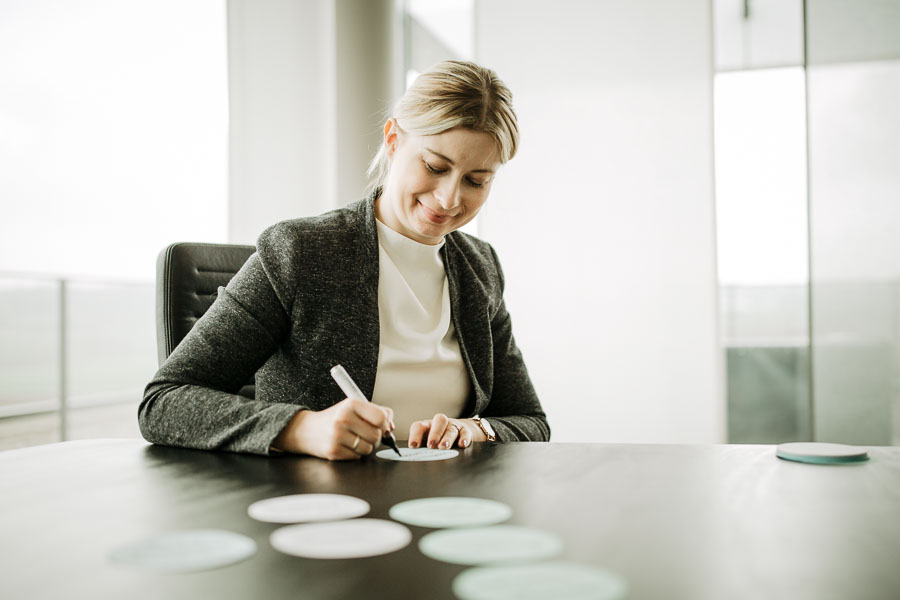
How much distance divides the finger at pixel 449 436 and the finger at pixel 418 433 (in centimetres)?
3

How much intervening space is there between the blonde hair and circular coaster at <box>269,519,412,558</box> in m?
0.71

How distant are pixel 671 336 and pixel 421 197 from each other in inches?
75.3

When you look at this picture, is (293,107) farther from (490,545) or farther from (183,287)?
(490,545)

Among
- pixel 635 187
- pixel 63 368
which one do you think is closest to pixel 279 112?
pixel 63 368

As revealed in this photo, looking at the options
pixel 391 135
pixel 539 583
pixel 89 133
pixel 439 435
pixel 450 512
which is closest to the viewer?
pixel 539 583

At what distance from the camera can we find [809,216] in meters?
2.51

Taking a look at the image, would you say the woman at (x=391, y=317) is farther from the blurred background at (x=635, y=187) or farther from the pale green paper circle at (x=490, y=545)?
the blurred background at (x=635, y=187)

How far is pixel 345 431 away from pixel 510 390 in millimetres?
511

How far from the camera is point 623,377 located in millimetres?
2799

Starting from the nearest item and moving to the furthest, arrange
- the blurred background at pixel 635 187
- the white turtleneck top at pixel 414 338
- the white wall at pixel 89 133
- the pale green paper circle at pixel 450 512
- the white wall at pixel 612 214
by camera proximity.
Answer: the pale green paper circle at pixel 450 512 → the white turtleneck top at pixel 414 338 → the blurred background at pixel 635 187 → the white wall at pixel 612 214 → the white wall at pixel 89 133

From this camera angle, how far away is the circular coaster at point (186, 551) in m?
0.43

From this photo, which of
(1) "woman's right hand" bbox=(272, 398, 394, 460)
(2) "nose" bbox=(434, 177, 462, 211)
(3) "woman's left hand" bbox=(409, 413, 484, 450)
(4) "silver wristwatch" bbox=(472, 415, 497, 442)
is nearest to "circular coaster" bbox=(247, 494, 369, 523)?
(1) "woman's right hand" bbox=(272, 398, 394, 460)

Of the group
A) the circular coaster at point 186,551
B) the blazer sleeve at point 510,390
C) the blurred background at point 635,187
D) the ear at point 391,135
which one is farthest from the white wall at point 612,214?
the circular coaster at point 186,551

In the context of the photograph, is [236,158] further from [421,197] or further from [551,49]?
[421,197]
